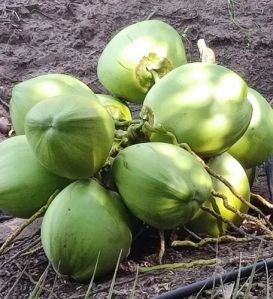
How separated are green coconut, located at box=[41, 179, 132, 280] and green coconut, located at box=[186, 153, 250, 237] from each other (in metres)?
0.27

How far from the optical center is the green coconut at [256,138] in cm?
258

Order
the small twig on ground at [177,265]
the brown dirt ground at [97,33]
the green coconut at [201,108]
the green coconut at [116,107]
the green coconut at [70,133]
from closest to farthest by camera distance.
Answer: the green coconut at [70,133]
the small twig on ground at [177,265]
the green coconut at [201,108]
the green coconut at [116,107]
the brown dirt ground at [97,33]

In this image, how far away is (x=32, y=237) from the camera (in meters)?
2.56

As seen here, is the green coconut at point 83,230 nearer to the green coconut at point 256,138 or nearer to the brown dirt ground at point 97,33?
the green coconut at point 256,138

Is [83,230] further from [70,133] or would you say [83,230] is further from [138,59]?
[138,59]

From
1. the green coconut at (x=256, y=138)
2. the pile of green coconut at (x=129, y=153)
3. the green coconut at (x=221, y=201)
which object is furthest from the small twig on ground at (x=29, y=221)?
the green coconut at (x=256, y=138)

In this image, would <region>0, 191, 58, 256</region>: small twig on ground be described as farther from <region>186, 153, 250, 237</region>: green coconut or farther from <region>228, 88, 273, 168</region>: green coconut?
<region>228, 88, 273, 168</region>: green coconut

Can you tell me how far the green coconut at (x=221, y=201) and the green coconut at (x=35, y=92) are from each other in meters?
0.45

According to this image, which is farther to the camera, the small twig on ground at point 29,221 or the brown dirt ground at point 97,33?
the brown dirt ground at point 97,33

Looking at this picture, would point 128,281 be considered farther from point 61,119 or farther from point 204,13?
point 204,13

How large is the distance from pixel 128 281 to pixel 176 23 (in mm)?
2515

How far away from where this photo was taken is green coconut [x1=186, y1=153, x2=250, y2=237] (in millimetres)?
2365

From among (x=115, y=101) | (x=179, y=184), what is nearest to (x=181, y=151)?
(x=179, y=184)

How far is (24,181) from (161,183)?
1.36 ft
